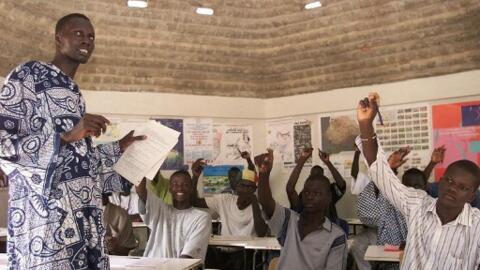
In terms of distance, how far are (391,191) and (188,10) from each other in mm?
4163

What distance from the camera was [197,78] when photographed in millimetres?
6570

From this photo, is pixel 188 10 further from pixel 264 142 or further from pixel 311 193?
pixel 311 193

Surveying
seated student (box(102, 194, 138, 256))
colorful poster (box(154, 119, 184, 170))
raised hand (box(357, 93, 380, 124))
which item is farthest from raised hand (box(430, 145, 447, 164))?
raised hand (box(357, 93, 380, 124))

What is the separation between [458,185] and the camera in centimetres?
244

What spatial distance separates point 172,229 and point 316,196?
3.82ft

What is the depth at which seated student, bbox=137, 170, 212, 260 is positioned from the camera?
3943 millimetres

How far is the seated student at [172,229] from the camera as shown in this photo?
394 centimetres

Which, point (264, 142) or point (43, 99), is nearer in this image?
point (43, 99)

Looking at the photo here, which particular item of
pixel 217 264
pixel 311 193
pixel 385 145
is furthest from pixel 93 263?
pixel 385 145

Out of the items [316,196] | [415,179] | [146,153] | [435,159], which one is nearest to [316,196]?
[316,196]

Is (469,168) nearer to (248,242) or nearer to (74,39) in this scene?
(74,39)

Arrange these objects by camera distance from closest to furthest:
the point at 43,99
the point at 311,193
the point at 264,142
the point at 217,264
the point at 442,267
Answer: the point at 43,99 < the point at 442,267 < the point at 311,193 < the point at 217,264 < the point at 264,142

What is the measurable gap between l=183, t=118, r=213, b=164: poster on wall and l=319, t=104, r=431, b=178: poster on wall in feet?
4.32

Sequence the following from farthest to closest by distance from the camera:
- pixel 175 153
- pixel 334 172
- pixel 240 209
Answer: pixel 175 153
pixel 334 172
pixel 240 209
